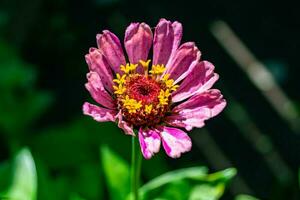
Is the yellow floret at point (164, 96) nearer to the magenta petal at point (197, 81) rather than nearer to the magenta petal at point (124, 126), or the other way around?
the magenta petal at point (197, 81)

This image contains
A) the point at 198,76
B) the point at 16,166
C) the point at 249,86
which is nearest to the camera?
the point at 198,76

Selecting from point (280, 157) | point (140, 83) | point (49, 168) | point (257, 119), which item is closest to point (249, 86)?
point (257, 119)

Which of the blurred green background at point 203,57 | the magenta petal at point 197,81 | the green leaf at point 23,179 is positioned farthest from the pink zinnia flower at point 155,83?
the blurred green background at point 203,57

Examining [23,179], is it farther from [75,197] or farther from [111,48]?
[111,48]

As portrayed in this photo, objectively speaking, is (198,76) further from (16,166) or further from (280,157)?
(280,157)

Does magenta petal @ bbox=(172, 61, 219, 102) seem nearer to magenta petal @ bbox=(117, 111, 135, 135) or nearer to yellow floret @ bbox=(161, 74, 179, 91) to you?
yellow floret @ bbox=(161, 74, 179, 91)
